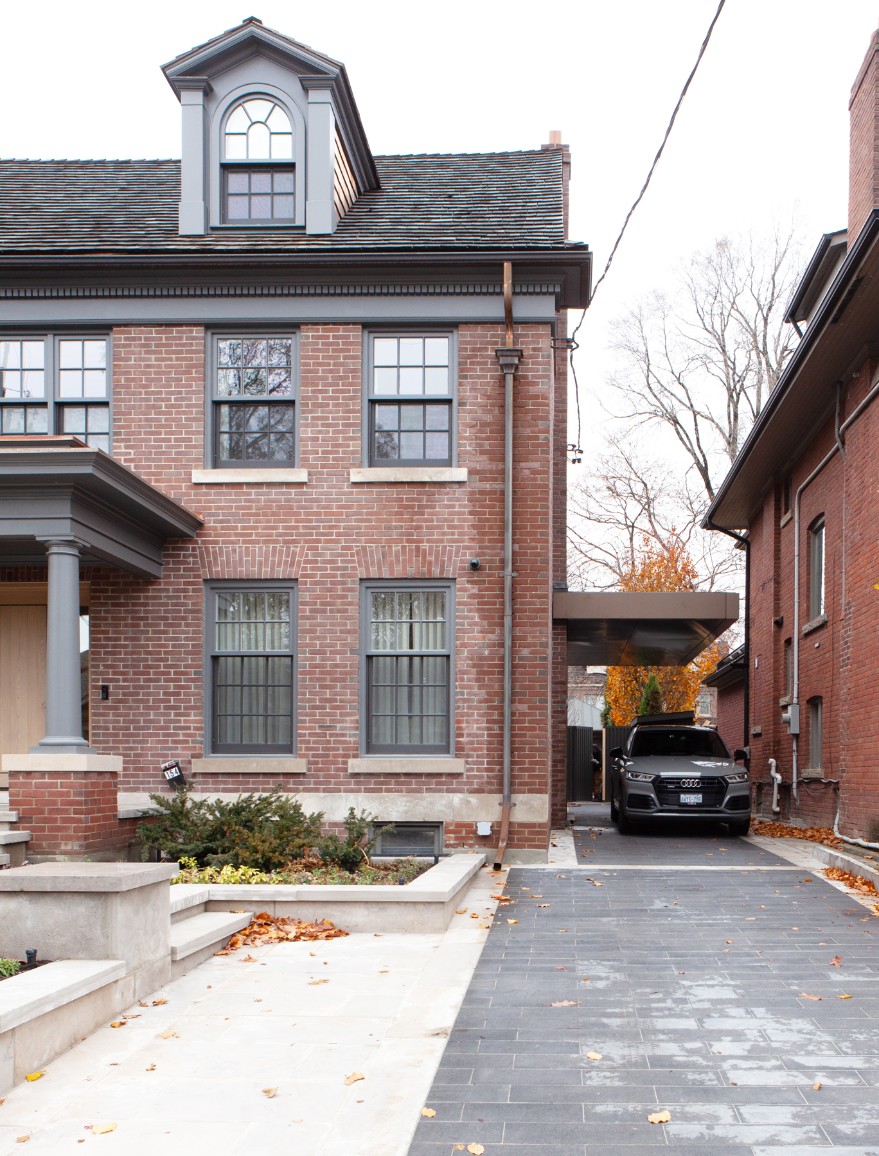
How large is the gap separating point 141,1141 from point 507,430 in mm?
9132

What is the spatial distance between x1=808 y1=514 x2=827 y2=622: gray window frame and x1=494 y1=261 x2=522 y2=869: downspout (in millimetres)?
6089

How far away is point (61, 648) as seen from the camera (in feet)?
34.7

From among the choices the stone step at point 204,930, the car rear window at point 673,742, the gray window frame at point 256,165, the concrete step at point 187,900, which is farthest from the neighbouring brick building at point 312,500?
the car rear window at point 673,742

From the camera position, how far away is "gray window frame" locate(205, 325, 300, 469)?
12992 millimetres

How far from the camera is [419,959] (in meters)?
7.80

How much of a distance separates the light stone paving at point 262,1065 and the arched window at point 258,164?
29.3 feet

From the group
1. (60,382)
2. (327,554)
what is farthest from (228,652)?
(60,382)

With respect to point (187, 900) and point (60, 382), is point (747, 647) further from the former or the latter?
point (187, 900)

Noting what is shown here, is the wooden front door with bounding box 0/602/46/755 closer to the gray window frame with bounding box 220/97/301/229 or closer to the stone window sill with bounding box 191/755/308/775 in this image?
the stone window sill with bounding box 191/755/308/775

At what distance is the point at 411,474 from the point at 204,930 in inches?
242

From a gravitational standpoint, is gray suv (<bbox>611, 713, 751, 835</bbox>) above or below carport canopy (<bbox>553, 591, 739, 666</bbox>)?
A: below

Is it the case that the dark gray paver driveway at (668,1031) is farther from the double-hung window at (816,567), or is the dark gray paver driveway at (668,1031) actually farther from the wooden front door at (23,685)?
the double-hung window at (816,567)

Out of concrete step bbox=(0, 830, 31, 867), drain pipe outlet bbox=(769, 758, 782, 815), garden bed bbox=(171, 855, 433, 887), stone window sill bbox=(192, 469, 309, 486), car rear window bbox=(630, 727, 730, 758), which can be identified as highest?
stone window sill bbox=(192, 469, 309, 486)

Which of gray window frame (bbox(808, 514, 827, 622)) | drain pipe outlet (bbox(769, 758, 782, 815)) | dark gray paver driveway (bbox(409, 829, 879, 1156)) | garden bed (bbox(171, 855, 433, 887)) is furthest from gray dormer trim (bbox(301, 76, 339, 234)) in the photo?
drain pipe outlet (bbox(769, 758, 782, 815))
